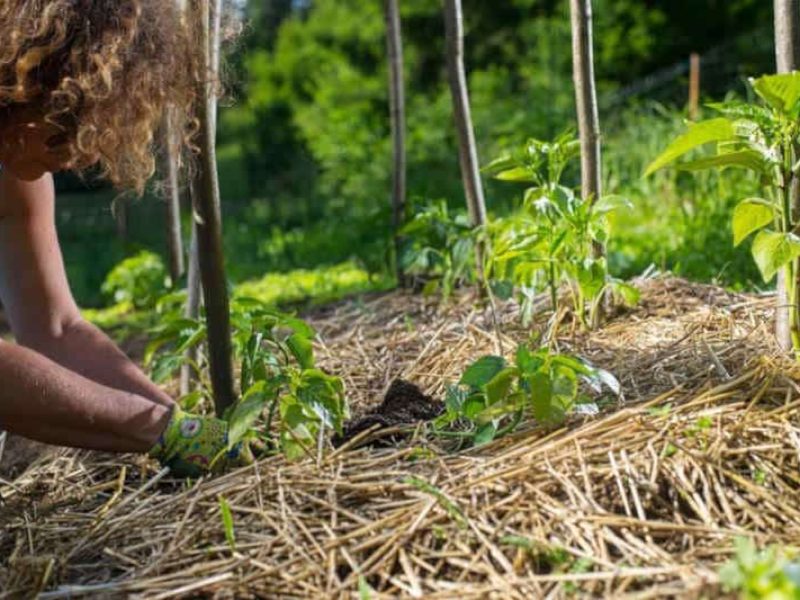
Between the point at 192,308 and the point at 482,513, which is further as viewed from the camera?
→ the point at 192,308

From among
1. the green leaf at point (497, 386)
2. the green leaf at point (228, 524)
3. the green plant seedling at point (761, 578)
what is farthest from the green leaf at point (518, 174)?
the green plant seedling at point (761, 578)

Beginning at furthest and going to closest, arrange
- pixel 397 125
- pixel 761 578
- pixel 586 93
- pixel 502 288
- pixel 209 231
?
pixel 397 125 < pixel 502 288 < pixel 586 93 < pixel 209 231 < pixel 761 578

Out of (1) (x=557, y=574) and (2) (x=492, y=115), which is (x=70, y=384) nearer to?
(1) (x=557, y=574)

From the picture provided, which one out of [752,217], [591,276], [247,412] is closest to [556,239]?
[591,276]

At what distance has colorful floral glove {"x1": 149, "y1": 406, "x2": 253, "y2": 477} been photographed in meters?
2.40

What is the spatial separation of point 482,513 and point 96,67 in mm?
1143

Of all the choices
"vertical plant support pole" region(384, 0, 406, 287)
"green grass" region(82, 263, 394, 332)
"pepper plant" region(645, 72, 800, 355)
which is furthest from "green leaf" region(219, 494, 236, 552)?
"green grass" region(82, 263, 394, 332)

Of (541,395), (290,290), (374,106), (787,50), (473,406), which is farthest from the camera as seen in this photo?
(374,106)

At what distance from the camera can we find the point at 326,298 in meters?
4.80

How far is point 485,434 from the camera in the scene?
226 centimetres

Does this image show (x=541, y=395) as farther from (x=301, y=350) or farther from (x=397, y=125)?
(x=397, y=125)

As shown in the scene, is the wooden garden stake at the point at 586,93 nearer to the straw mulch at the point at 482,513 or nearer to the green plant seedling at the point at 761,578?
the straw mulch at the point at 482,513

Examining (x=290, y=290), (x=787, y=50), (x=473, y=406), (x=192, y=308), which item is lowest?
(x=290, y=290)

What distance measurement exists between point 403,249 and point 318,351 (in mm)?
855
